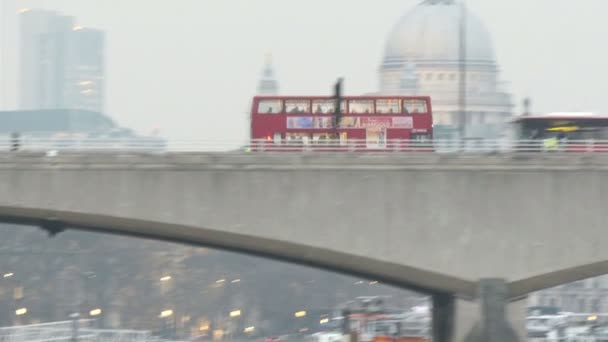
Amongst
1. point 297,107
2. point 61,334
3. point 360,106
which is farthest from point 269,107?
point 61,334

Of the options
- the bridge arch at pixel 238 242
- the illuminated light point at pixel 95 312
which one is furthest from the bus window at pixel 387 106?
the illuminated light point at pixel 95 312

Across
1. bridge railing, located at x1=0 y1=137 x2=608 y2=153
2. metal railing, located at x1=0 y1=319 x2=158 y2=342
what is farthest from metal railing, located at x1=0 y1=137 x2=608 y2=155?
metal railing, located at x1=0 y1=319 x2=158 y2=342

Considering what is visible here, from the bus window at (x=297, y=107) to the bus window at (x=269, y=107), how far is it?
35cm

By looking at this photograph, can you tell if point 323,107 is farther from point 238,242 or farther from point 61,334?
point 61,334

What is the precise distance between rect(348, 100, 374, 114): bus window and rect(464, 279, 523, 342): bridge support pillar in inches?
534

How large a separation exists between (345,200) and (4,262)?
7396 cm

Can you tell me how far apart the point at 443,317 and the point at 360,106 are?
10.8 m

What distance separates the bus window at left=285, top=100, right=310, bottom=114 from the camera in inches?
2987

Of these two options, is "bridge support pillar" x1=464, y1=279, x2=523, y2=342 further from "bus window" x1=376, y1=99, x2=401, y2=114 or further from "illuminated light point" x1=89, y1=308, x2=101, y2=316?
"illuminated light point" x1=89, y1=308, x2=101, y2=316

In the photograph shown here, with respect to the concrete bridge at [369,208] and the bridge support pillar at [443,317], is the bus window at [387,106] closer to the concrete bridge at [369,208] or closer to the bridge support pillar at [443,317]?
the bridge support pillar at [443,317]

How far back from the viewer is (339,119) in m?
75.2

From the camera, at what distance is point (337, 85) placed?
72.8 m

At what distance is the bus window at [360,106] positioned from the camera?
249ft

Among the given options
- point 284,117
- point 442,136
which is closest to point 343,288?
point 442,136
